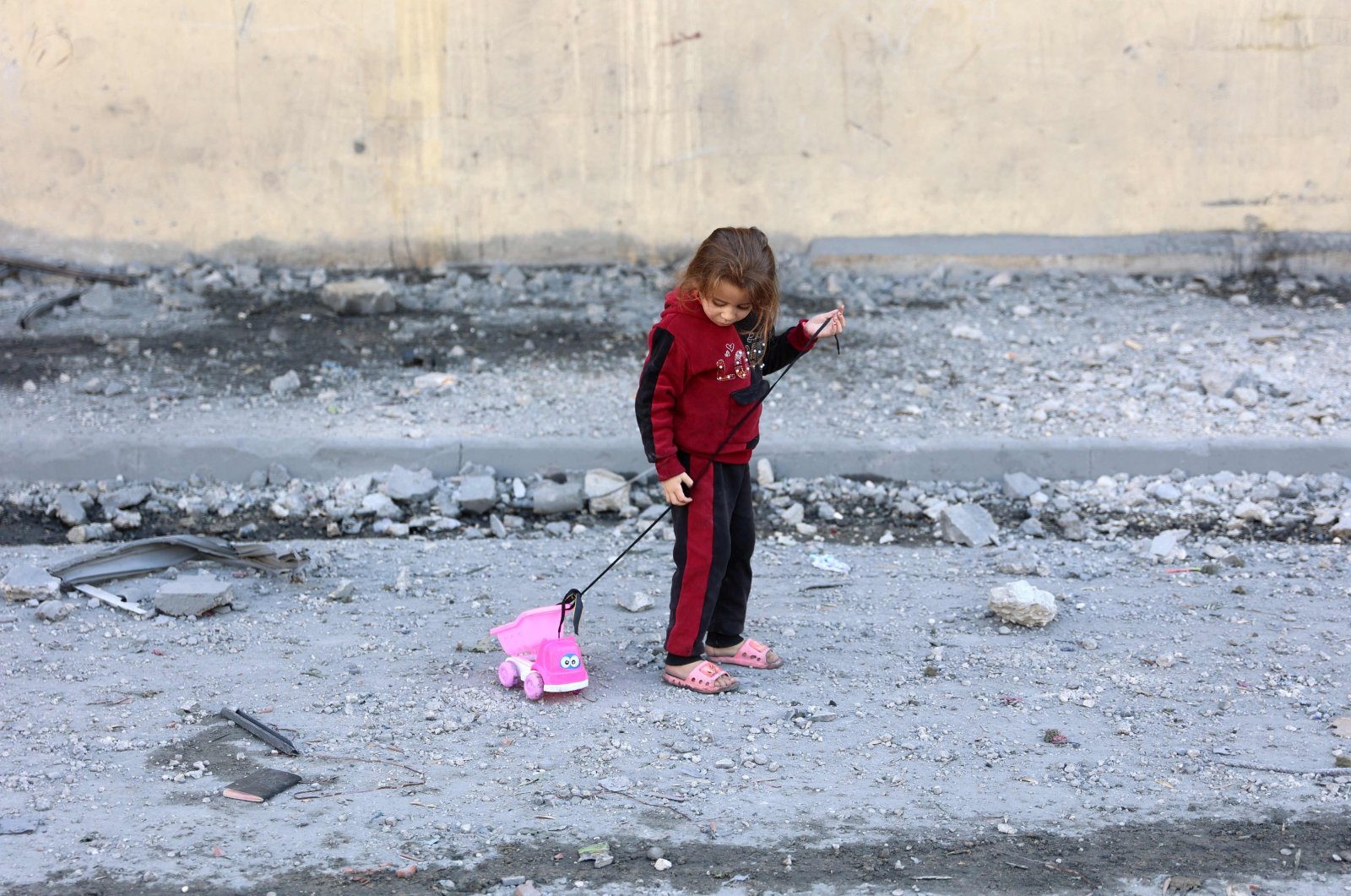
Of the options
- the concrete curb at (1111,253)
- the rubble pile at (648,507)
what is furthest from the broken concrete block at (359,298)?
the concrete curb at (1111,253)

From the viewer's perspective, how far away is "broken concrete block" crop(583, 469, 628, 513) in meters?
5.05

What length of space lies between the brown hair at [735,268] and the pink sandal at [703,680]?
3.58ft

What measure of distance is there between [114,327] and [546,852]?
5.42m

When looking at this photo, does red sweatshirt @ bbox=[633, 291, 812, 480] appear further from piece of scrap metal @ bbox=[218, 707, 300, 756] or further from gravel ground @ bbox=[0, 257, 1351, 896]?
piece of scrap metal @ bbox=[218, 707, 300, 756]

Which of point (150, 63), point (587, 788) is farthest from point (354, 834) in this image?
point (150, 63)

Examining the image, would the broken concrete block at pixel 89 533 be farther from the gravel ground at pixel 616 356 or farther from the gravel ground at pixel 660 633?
the gravel ground at pixel 616 356

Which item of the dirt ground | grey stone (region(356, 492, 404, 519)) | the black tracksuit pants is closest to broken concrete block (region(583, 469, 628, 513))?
the dirt ground

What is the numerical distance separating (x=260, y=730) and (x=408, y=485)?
6.66 ft

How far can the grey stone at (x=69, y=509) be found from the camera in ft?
16.1

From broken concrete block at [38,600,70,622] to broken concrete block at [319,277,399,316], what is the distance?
346cm

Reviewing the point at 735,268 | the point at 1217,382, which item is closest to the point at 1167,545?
the point at 1217,382

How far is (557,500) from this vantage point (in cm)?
507

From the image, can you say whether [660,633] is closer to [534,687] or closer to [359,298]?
[534,687]

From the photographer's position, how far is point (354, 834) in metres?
2.77
